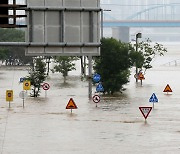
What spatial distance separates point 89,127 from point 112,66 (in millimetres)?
25613

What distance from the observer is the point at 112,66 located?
58.2m

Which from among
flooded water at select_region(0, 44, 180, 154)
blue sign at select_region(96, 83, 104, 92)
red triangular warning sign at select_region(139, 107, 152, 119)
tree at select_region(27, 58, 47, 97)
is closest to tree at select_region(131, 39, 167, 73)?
tree at select_region(27, 58, 47, 97)

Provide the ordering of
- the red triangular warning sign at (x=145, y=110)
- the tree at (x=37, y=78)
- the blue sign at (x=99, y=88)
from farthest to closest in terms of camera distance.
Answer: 1. the tree at (x=37, y=78)
2. the blue sign at (x=99, y=88)
3. the red triangular warning sign at (x=145, y=110)

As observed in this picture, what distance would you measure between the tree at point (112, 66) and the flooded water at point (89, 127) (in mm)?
3732

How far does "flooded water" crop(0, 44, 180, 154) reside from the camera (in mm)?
25781

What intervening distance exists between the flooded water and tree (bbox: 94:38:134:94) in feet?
12.2

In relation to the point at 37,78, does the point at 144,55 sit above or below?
above

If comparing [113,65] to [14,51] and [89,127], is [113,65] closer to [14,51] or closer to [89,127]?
[89,127]

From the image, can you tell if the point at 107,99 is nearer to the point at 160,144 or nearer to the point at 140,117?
the point at 140,117

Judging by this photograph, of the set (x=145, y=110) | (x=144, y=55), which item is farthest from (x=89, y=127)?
(x=144, y=55)

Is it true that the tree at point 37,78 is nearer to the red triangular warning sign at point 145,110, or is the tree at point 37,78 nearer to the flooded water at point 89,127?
the flooded water at point 89,127

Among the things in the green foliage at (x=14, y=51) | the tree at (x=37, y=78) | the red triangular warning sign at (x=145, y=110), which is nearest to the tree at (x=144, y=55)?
the tree at (x=37, y=78)

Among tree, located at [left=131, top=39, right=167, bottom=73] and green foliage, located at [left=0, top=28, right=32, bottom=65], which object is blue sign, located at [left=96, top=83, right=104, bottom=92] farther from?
green foliage, located at [left=0, top=28, right=32, bottom=65]

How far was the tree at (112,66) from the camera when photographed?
57375mm
